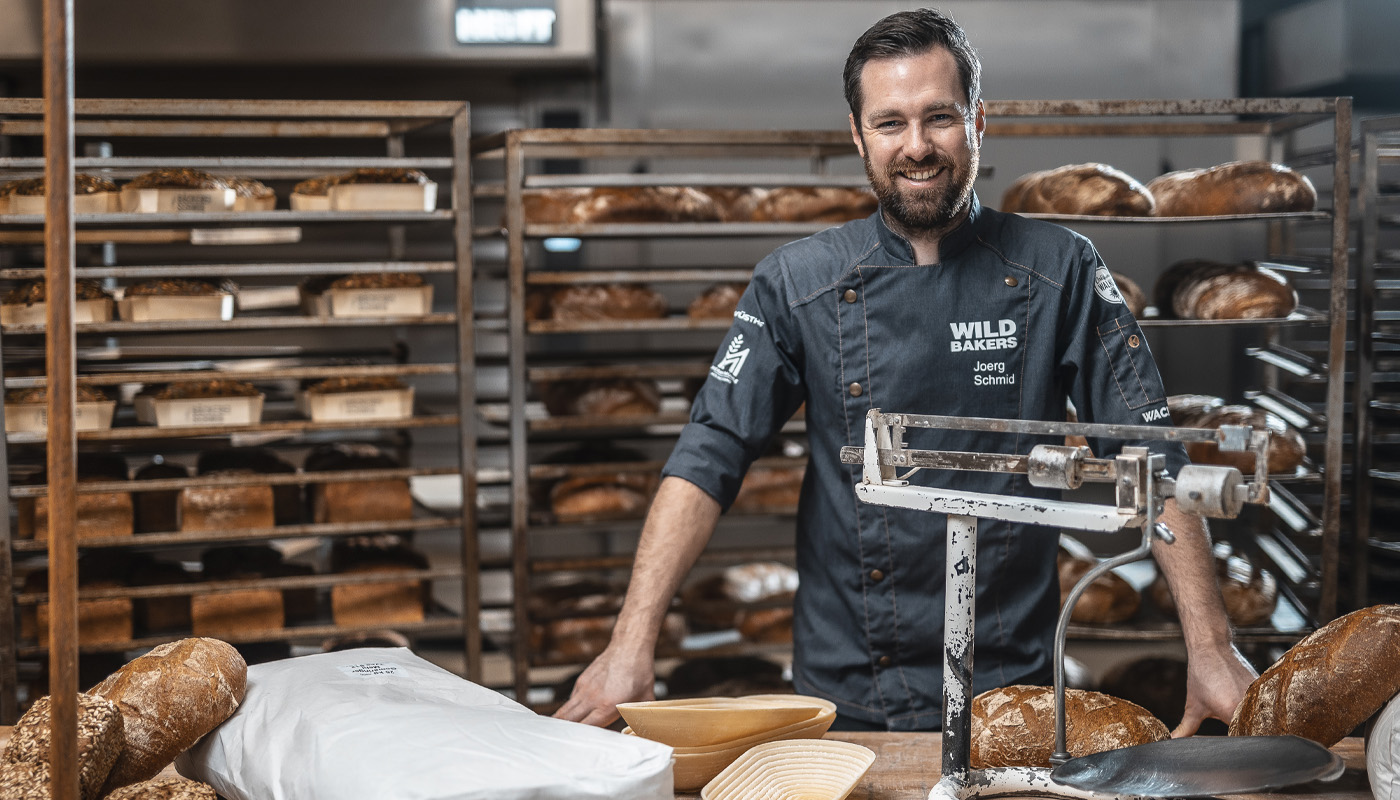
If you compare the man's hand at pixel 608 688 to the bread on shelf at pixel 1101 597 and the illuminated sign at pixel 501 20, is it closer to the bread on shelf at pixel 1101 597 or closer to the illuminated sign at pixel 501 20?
the bread on shelf at pixel 1101 597

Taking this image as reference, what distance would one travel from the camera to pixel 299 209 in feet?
9.65

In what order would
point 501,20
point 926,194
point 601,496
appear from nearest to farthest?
point 926,194 → point 601,496 → point 501,20

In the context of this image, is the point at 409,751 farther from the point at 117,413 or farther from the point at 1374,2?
the point at 1374,2

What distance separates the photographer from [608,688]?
58.4 inches

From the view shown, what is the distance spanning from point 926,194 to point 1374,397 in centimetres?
220

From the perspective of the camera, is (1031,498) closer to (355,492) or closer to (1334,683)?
(1334,683)

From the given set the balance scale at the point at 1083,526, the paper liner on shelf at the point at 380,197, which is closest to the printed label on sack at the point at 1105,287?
the balance scale at the point at 1083,526

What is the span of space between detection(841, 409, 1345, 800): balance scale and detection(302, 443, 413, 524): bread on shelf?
2.12 meters

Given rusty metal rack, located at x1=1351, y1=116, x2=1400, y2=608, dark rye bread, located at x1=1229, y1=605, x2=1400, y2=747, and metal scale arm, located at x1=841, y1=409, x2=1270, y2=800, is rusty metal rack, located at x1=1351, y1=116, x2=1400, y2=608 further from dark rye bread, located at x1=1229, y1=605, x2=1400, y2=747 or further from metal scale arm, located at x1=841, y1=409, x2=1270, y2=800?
metal scale arm, located at x1=841, y1=409, x2=1270, y2=800

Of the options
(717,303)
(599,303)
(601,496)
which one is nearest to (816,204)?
(717,303)

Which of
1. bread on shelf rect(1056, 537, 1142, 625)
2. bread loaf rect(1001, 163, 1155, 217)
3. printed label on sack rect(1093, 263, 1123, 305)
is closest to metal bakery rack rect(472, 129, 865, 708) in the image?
bread loaf rect(1001, 163, 1155, 217)

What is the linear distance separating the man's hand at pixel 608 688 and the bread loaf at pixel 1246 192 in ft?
7.05

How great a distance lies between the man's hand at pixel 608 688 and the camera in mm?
1464

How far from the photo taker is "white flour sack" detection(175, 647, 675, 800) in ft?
3.08
